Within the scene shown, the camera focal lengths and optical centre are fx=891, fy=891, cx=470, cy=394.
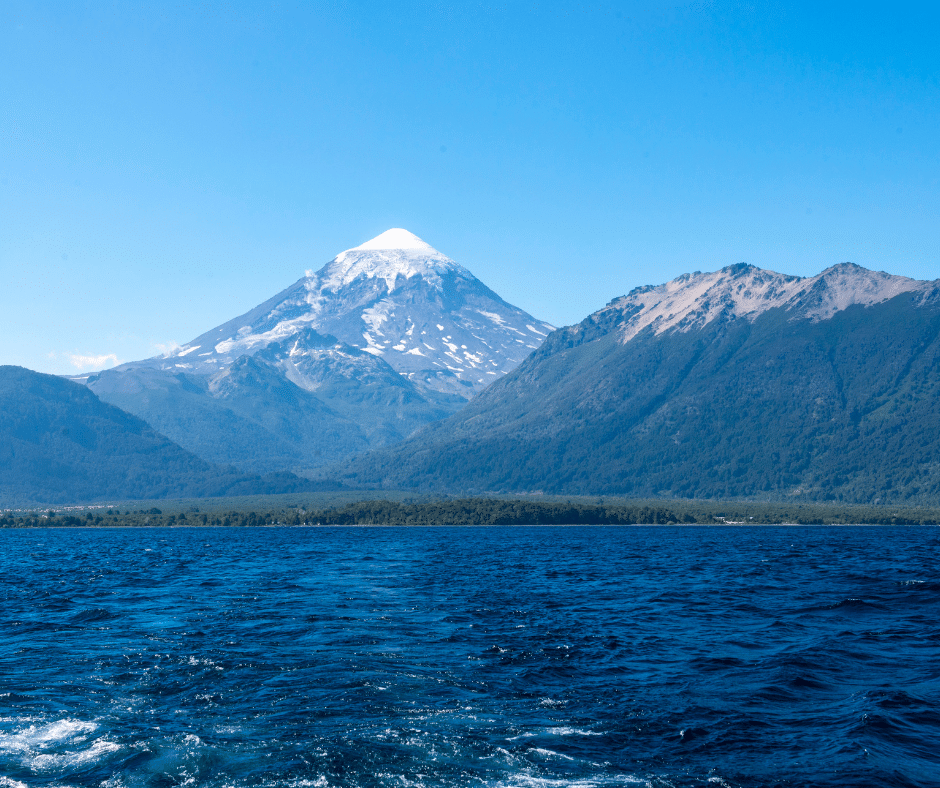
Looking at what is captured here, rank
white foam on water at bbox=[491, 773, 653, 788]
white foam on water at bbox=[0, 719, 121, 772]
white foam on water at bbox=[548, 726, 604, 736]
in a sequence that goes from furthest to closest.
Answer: white foam on water at bbox=[548, 726, 604, 736], white foam on water at bbox=[0, 719, 121, 772], white foam on water at bbox=[491, 773, 653, 788]

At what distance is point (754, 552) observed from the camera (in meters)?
159

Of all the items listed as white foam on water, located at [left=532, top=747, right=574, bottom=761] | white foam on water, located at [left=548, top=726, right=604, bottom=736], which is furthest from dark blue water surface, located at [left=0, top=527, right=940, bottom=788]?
white foam on water, located at [left=548, top=726, right=604, bottom=736]

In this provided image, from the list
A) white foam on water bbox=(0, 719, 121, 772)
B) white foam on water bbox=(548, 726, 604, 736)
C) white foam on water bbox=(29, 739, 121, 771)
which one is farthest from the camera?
white foam on water bbox=(548, 726, 604, 736)

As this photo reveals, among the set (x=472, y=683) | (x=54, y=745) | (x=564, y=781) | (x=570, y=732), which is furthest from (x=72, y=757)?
(x=570, y=732)

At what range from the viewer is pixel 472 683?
5200 centimetres

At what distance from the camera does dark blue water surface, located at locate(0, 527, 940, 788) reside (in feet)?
124

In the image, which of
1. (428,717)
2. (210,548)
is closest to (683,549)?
(210,548)

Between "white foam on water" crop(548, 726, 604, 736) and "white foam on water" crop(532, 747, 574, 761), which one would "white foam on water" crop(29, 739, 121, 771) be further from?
"white foam on water" crop(548, 726, 604, 736)

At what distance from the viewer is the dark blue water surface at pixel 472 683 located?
37781mm

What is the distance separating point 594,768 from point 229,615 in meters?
48.6

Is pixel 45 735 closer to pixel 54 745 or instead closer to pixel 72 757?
pixel 54 745

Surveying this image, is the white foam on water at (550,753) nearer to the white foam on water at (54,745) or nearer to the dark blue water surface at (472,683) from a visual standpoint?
the dark blue water surface at (472,683)

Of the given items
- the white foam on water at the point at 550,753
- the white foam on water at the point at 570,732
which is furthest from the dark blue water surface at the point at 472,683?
the white foam on water at the point at 570,732

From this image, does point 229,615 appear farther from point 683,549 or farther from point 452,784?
point 683,549
